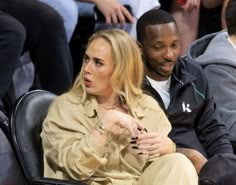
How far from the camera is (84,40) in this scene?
314 cm

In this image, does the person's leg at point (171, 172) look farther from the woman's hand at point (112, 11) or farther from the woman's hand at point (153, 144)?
the woman's hand at point (112, 11)

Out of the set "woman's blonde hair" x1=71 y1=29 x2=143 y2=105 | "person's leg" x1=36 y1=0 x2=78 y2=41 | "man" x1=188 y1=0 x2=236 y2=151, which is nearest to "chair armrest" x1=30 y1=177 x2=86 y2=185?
"woman's blonde hair" x1=71 y1=29 x2=143 y2=105

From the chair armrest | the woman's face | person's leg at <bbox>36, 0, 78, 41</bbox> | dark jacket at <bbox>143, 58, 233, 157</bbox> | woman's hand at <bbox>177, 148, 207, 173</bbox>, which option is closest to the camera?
the chair armrest

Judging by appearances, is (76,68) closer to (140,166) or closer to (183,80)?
(183,80)

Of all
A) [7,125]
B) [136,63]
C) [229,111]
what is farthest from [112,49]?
[229,111]

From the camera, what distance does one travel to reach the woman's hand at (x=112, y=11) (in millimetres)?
3041

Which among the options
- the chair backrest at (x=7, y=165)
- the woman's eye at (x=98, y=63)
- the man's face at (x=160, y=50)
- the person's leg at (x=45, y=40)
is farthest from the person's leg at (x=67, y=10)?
the chair backrest at (x=7, y=165)

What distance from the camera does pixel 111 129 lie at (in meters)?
2.06

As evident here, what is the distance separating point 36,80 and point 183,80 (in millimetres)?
749

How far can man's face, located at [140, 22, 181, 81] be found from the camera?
2545 millimetres

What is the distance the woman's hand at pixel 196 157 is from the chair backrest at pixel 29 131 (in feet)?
1.78

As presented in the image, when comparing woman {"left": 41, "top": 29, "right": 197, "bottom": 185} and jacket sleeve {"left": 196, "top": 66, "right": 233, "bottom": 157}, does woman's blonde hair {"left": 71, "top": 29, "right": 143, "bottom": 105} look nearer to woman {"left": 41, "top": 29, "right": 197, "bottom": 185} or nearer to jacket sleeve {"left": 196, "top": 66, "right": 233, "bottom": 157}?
woman {"left": 41, "top": 29, "right": 197, "bottom": 185}

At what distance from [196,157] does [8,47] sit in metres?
0.85

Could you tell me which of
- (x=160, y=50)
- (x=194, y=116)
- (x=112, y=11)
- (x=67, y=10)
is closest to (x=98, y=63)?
(x=160, y=50)
